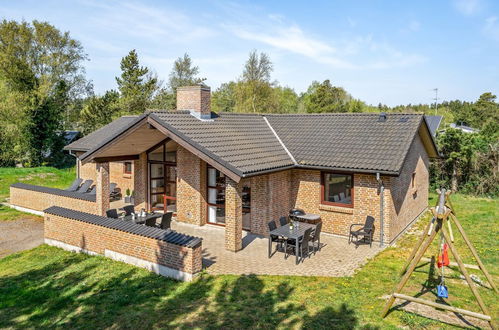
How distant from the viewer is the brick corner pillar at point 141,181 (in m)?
16.4

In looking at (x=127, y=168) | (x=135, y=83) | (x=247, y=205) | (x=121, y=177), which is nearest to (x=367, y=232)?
(x=247, y=205)

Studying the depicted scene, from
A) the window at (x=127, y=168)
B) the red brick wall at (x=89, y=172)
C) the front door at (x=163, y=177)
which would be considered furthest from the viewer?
the red brick wall at (x=89, y=172)

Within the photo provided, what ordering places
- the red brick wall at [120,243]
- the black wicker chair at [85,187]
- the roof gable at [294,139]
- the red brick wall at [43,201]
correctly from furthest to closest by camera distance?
the black wicker chair at [85,187] → the red brick wall at [43,201] → the roof gable at [294,139] → the red brick wall at [120,243]

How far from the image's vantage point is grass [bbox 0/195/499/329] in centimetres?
729

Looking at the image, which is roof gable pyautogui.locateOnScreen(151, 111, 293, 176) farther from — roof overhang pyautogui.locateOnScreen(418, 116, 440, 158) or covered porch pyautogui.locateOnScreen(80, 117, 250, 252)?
roof overhang pyautogui.locateOnScreen(418, 116, 440, 158)

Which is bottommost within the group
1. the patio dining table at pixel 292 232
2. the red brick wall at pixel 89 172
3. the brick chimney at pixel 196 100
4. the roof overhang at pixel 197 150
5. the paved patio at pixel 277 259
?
the paved patio at pixel 277 259

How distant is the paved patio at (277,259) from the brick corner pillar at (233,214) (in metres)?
0.34

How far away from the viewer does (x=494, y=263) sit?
1095 cm

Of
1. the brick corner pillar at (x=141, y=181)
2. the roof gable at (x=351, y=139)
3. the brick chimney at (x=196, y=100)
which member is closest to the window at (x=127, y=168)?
the brick corner pillar at (x=141, y=181)

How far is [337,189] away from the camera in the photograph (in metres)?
14.0

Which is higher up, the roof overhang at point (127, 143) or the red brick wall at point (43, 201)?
the roof overhang at point (127, 143)

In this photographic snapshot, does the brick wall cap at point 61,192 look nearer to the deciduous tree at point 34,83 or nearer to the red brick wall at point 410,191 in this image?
the red brick wall at point 410,191

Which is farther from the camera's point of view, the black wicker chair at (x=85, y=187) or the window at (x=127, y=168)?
the window at (x=127, y=168)

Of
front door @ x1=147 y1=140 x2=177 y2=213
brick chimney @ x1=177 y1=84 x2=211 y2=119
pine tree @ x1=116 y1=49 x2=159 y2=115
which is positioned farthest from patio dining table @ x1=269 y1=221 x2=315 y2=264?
pine tree @ x1=116 y1=49 x2=159 y2=115
